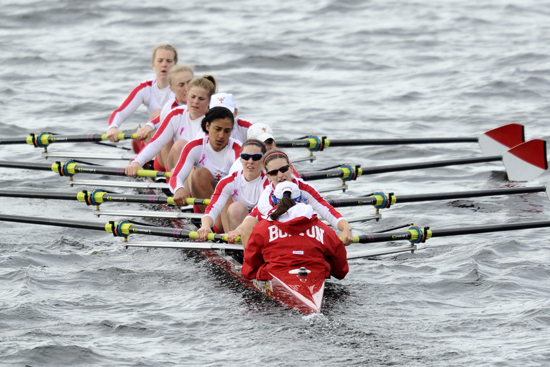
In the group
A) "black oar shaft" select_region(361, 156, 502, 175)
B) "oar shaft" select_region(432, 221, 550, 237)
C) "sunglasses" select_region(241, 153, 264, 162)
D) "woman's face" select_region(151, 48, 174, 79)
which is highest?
"woman's face" select_region(151, 48, 174, 79)

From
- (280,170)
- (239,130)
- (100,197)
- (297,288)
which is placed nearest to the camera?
(297,288)

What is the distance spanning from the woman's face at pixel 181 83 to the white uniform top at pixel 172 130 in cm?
40

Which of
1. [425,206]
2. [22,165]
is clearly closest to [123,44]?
[22,165]

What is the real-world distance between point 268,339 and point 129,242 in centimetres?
232

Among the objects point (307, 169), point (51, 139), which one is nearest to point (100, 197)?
Answer: point (51, 139)

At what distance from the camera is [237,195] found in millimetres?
6602

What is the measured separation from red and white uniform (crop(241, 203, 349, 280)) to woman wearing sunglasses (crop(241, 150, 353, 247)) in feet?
0.63

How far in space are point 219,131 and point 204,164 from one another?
50 cm

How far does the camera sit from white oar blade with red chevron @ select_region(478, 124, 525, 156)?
34.6ft

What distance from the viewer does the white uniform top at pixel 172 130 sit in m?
8.02

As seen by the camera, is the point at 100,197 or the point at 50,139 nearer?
the point at 100,197

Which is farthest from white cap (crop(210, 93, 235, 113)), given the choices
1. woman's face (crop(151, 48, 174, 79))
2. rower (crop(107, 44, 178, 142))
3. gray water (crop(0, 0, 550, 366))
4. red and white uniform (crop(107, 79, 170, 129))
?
red and white uniform (crop(107, 79, 170, 129))

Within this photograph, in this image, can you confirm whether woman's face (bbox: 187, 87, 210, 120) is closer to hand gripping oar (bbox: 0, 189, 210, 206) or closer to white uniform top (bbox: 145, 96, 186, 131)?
white uniform top (bbox: 145, 96, 186, 131)

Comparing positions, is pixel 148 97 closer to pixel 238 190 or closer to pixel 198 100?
pixel 198 100
